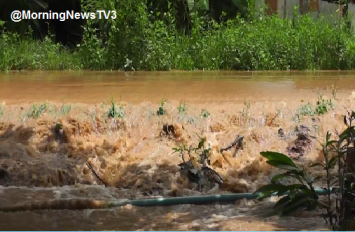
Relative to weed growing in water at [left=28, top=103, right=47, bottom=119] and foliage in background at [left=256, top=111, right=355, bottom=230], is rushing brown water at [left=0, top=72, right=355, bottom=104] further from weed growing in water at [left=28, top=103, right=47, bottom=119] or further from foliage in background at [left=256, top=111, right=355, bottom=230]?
foliage in background at [left=256, top=111, right=355, bottom=230]

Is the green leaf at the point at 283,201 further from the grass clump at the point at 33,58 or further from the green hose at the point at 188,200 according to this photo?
the grass clump at the point at 33,58

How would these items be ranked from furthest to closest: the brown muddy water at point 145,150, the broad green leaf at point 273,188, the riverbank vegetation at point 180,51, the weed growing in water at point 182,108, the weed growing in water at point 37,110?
the riverbank vegetation at point 180,51 < the weed growing in water at point 182,108 < the weed growing in water at point 37,110 < the brown muddy water at point 145,150 < the broad green leaf at point 273,188

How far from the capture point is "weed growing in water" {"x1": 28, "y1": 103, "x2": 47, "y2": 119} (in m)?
5.70

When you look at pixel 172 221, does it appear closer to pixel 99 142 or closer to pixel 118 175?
pixel 118 175

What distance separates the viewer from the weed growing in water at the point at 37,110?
5.70 m

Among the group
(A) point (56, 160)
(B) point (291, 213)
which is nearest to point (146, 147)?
(A) point (56, 160)

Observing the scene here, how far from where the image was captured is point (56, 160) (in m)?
5.21

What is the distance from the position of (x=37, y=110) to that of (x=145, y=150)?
1.20 m

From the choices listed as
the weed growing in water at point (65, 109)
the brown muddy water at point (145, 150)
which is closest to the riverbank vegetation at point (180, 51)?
the brown muddy water at point (145, 150)

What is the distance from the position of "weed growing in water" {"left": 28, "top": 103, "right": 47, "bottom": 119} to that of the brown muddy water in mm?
36

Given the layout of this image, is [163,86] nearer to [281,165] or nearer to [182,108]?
[182,108]

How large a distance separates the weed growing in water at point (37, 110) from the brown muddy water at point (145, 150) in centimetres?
4

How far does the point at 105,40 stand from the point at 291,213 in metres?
8.58

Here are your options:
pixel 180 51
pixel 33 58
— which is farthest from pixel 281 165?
pixel 33 58
